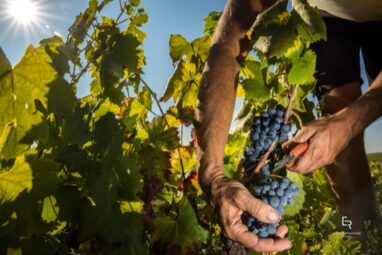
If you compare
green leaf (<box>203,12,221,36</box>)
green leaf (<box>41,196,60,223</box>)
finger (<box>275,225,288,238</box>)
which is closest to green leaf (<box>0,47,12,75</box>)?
green leaf (<box>41,196,60,223</box>)

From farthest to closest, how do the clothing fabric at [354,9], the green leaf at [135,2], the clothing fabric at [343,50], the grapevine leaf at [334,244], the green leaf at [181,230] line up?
the green leaf at [135,2] < the clothing fabric at [343,50] < the clothing fabric at [354,9] < the grapevine leaf at [334,244] < the green leaf at [181,230]

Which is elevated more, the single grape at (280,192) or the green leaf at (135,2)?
the green leaf at (135,2)

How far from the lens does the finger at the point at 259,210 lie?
1.27 meters

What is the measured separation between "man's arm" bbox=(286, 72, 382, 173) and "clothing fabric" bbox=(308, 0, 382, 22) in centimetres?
76

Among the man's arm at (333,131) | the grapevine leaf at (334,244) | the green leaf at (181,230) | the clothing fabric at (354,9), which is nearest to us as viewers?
the man's arm at (333,131)

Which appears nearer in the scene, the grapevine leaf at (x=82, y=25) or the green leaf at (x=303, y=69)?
the green leaf at (x=303, y=69)

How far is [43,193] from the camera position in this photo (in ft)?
4.29

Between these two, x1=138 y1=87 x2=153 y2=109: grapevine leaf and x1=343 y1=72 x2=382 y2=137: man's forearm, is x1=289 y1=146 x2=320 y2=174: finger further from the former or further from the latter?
x1=138 y1=87 x2=153 y2=109: grapevine leaf

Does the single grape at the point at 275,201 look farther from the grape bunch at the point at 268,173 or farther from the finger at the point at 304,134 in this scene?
the finger at the point at 304,134

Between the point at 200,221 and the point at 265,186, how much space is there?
47 centimetres

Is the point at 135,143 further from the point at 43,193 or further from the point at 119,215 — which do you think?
the point at 43,193

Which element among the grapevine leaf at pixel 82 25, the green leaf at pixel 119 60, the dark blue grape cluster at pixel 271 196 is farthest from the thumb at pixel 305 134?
the grapevine leaf at pixel 82 25

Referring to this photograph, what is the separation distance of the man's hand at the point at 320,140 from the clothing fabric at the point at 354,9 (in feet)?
3.17

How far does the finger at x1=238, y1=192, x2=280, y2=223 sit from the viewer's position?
4.16 feet
